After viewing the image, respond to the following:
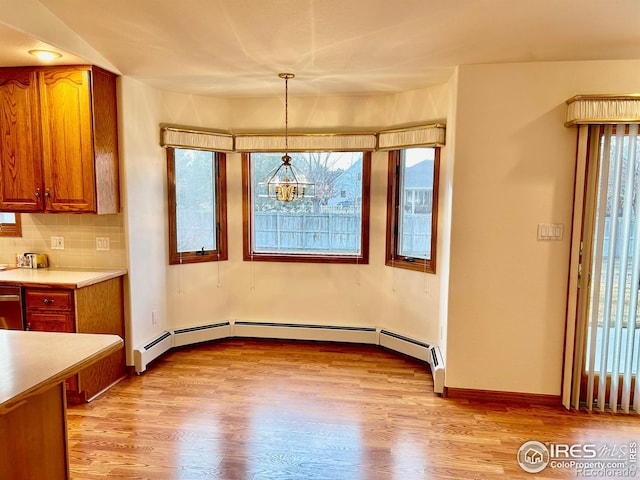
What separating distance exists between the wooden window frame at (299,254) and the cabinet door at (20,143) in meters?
1.75

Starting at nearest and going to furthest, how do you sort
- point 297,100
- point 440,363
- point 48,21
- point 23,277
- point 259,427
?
point 48,21
point 259,427
point 23,277
point 440,363
point 297,100

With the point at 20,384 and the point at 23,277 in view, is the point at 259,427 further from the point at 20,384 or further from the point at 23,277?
the point at 23,277

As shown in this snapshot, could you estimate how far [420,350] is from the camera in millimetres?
3762

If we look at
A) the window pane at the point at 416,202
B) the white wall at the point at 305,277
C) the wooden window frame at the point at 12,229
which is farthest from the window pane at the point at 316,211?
the wooden window frame at the point at 12,229

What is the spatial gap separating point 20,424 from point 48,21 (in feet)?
7.37

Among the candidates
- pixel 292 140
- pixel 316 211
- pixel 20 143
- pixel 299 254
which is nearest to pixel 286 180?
pixel 292 140

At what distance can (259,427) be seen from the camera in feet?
8.93

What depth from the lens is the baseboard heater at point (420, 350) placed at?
3.17 meters

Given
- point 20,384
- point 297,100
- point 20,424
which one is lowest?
point 20,424

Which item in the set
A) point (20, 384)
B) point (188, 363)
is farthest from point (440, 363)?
point (20, 384)

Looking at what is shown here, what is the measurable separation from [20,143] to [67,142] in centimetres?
37

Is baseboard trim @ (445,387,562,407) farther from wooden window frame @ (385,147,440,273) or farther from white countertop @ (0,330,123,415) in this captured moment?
white countertop @ (0,330,123,415)

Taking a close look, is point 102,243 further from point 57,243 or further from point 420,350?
point 420,350

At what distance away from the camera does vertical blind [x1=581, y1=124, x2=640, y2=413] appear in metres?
2.78
